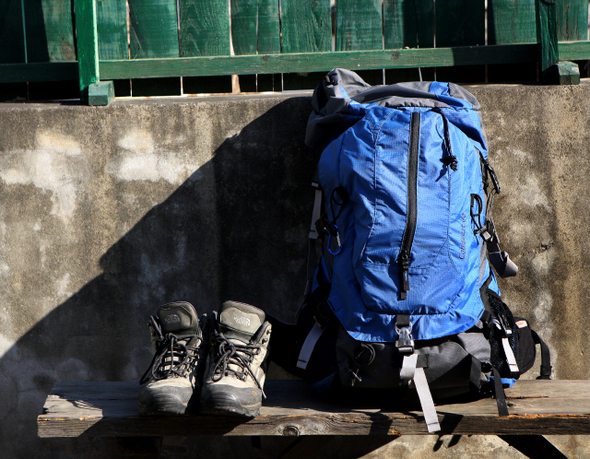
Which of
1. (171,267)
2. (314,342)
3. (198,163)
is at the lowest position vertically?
(314,342)

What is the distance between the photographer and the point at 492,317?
1.97 meters

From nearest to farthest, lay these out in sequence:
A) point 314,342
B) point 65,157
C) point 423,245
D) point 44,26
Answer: point 423,245 < point 314,342 < point 65,157 < point 44,26

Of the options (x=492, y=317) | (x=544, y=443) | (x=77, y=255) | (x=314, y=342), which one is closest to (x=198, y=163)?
(x=77, y=255)

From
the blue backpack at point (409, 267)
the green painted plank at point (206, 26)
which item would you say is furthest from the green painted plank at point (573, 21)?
the green painted plank at point (206, 26)

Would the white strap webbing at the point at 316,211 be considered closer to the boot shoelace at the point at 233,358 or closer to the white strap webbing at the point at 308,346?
the white strap webbing at the point at 308,346

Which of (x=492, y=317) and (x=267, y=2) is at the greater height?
(x=267, y=2)

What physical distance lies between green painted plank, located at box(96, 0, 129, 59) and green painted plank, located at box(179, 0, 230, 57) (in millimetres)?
257

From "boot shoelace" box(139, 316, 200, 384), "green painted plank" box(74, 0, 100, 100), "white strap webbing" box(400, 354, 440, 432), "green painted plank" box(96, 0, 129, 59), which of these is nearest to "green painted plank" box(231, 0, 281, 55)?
"green painted plank" box(96, 0, 129, 59)

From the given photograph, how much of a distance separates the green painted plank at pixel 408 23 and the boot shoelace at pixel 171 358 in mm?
1626

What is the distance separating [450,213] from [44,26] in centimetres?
202

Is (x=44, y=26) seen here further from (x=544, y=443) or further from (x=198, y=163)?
(x=544, y=443)

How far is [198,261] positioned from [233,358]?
77 centimetres

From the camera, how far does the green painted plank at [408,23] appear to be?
2691mm

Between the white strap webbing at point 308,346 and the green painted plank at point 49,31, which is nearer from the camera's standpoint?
the white strap webbing at point 308,346
